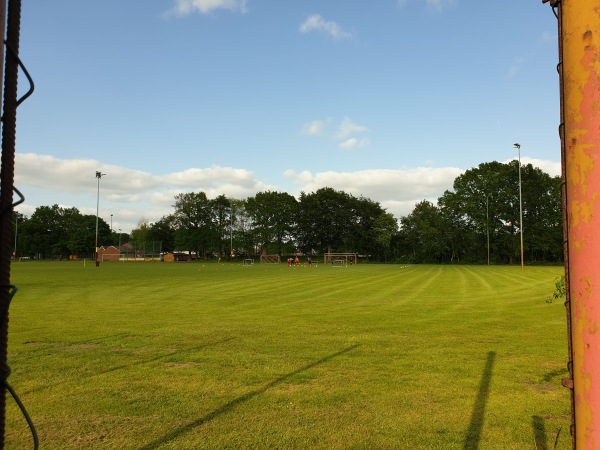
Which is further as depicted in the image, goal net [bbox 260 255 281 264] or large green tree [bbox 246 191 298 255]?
large green tree [bbox 246 191 298 255]

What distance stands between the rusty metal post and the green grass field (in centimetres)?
271

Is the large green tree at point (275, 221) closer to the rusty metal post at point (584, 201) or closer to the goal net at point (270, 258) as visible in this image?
the goal net at point (270, 258)

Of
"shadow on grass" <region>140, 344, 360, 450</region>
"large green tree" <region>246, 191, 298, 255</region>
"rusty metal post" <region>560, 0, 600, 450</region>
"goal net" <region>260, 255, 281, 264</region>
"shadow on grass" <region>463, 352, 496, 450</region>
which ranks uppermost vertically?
"large green tree" <region>246, 191, 298, 255</region>

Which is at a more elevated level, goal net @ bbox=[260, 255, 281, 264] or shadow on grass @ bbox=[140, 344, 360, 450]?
shadow on grass @ bbox=[140, 344, 360, 450]

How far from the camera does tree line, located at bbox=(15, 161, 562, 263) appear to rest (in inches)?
3002

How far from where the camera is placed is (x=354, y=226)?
324ft

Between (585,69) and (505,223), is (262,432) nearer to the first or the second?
(585,69)

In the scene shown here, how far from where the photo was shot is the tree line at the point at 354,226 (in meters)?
76.2

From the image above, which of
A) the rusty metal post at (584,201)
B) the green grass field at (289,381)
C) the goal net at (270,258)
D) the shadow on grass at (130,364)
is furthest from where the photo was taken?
the goal net at (270,258)

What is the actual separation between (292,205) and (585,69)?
327 feet

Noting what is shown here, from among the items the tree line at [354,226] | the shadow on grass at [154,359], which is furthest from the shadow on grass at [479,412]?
the tree line at [354,226]

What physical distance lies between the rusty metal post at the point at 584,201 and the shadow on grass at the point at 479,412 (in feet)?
8.93

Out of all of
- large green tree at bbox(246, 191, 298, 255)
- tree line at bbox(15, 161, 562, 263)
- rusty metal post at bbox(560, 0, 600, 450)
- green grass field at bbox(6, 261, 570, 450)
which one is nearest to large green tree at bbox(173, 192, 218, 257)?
tree line at bbox(15, 161, 562, 263)

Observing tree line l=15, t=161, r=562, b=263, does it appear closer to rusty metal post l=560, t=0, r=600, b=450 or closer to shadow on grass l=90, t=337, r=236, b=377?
shadow on grass l=90, t=337, r=236, b=377
